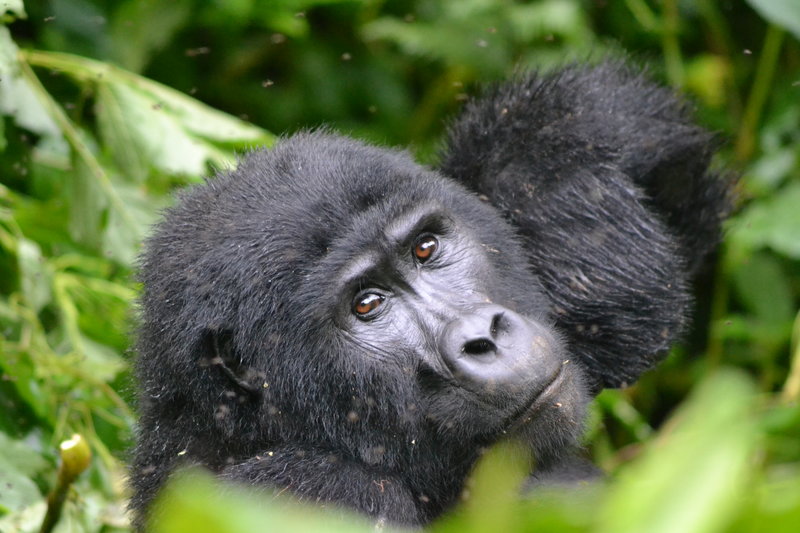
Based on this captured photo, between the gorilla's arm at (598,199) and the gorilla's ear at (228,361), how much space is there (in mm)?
958

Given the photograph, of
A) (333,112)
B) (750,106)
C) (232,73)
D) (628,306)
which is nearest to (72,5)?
(232,73)

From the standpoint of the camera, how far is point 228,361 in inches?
Result: 102

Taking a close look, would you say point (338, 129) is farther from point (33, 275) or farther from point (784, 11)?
point (784, 11)

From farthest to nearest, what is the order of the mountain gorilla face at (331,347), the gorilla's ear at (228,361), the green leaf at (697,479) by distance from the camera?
1. the gorilla's ear at (228,361)
2. the mountain gorilla face at (331,347)
3. the green leaf at (697,479)

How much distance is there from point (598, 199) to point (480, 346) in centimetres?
92

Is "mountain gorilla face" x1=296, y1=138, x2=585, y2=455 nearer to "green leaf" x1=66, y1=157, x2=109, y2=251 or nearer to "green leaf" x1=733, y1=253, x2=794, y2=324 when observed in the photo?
"green leaf" x1=66, y1=157, x2=109, y2=251

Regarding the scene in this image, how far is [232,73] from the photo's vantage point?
5.69 meters

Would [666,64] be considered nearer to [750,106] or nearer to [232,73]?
[750,106]

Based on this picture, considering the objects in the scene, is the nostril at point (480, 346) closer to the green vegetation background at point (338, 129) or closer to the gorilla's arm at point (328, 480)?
the green vegetation background at point (338, 129)

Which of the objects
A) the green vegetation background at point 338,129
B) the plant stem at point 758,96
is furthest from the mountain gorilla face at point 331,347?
the plant stem at point 758,96

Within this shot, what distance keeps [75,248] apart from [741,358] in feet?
10.5

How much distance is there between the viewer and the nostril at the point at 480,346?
235 centimetres

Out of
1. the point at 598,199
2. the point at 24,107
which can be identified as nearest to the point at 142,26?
the point at 24,107

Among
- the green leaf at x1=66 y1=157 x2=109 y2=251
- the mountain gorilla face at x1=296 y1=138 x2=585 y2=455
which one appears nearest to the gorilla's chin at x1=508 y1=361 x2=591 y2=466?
the mountain gorilla face at x1=296 y1=138 x2=585 y2=455
